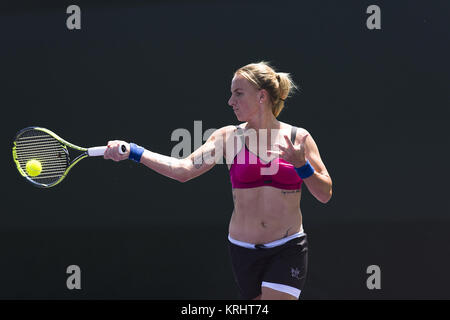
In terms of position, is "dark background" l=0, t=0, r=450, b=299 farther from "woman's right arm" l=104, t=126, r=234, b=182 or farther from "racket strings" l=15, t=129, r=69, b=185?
"woman's right arm" l=104, t=126, r=234, b=182

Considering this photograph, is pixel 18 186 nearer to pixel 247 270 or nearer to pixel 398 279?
pixel 247 270

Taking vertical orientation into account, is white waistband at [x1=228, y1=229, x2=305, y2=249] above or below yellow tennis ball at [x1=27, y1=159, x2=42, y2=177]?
below

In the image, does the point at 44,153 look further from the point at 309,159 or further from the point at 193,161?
the point at 309,159

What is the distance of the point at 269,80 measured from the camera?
3160 millimetres

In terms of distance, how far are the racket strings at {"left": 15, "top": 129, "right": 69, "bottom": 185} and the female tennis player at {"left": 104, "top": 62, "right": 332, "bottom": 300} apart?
43 centimetres

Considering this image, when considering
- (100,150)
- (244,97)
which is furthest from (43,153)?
(244,97)

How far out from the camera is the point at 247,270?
3115 millimetres

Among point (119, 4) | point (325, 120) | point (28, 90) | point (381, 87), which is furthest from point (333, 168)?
point (28, 90)

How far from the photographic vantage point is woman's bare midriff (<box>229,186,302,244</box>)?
3.05 meters

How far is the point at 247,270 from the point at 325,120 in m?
1.74

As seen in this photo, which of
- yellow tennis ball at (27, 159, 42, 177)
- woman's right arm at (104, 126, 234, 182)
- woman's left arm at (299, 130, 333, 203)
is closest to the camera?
woman's left arm at (299, 130, 333, 203)

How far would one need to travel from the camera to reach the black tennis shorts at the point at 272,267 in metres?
3.01

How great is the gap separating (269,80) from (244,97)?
0.16 meters

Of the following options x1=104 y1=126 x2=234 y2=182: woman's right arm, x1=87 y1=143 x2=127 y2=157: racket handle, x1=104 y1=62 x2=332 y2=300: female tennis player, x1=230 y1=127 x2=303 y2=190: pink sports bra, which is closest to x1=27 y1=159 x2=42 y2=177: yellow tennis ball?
x1=87 y1=143 x2=127 y2=157: racket handle
